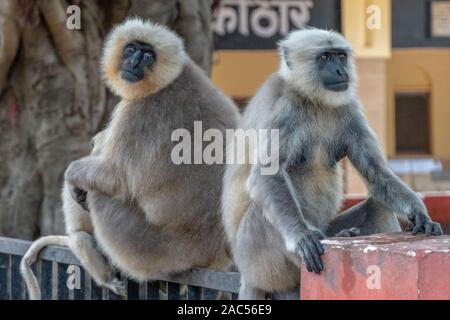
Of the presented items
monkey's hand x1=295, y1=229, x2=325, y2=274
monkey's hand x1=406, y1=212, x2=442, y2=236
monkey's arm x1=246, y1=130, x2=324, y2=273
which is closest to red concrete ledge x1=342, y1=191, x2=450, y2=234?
monkey's hand x1=406, y1=212, x2=442, y2=236

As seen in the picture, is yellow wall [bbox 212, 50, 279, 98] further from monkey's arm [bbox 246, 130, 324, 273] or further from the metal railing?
monkey's arm [bbox 246, 130, 324, 273]

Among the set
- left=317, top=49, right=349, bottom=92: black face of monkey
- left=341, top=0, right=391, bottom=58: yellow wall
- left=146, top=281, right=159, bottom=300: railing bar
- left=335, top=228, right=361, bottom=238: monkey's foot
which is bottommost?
left=146, top=281, right=159, bottom=300: railing bar

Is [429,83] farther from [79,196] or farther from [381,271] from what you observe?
[381,271]

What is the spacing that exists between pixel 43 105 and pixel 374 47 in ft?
19.9

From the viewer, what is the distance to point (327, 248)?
3.68 m

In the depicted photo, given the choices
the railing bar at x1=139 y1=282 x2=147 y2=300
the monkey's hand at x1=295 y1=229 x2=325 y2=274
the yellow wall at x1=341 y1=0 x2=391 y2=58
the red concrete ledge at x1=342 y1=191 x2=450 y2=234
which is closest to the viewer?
the monkey's hand at x1=295 y1=229 x2=325 y2=274

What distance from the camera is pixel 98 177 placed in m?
5.14

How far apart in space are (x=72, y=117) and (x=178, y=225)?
65.3 inches

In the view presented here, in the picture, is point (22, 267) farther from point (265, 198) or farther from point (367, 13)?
point (367, 13)

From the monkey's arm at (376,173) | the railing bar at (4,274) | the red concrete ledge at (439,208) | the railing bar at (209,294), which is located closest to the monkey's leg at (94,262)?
the railing bar at (4,274)

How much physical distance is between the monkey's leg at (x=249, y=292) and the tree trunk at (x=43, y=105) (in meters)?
2.43

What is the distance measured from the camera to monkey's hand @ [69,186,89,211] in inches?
208

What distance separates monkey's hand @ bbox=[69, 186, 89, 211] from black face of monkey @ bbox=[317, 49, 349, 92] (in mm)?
1440

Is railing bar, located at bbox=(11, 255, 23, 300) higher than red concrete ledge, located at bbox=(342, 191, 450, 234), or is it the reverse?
red concrete ledge, located at bbox=(342, 191, 450, 234)
